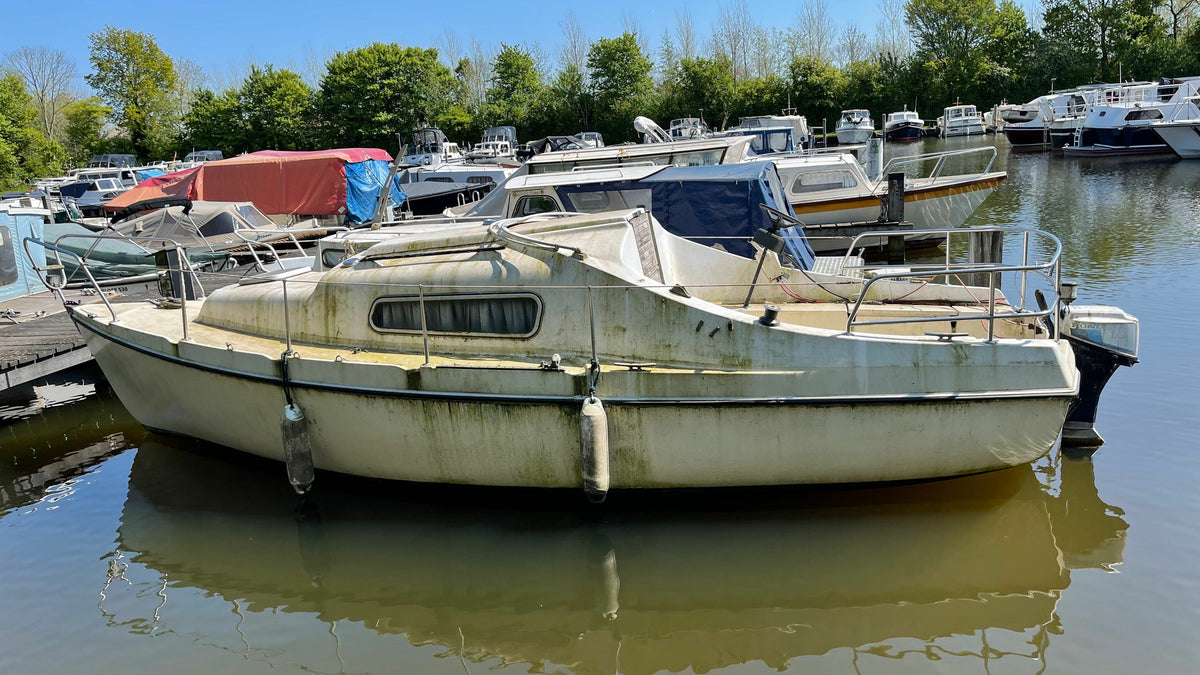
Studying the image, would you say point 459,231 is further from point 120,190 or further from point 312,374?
point 120,190

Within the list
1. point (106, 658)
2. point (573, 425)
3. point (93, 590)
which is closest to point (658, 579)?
point (573, 425)

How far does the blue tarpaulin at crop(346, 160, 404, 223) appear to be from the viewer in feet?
70.6

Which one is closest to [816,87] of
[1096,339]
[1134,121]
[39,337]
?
[1134,121]

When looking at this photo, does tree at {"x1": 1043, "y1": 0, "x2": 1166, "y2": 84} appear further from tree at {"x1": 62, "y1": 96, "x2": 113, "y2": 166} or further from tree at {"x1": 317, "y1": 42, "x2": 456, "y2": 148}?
tree at {"x1": 62, "y1": 96, "x2": 113, "y2": 166}

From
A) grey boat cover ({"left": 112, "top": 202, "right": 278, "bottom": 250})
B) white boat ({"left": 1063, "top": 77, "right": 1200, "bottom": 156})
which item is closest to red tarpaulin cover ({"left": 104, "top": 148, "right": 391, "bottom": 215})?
grey boat cover ({"left": 112, "top": 202, "right": 278, "bottom": 250})

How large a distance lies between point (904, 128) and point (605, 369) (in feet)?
165

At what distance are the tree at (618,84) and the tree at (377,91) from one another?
33.5 ft

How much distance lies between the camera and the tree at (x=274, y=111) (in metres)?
52.8

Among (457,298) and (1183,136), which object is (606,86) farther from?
(457,298)

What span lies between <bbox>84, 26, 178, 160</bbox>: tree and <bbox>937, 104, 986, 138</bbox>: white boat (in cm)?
5048

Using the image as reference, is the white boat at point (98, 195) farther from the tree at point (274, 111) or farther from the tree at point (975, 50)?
the tree at point (975, 50)

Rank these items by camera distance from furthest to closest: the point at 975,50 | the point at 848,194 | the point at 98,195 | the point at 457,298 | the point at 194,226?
the point at 975,50 → the point at 98,195 → the point at 848,194 → the point at 194,226 → the point at 457,298

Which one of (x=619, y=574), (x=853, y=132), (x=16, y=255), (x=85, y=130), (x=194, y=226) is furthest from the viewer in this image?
(x=85, y=130)

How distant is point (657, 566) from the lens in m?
6.74
